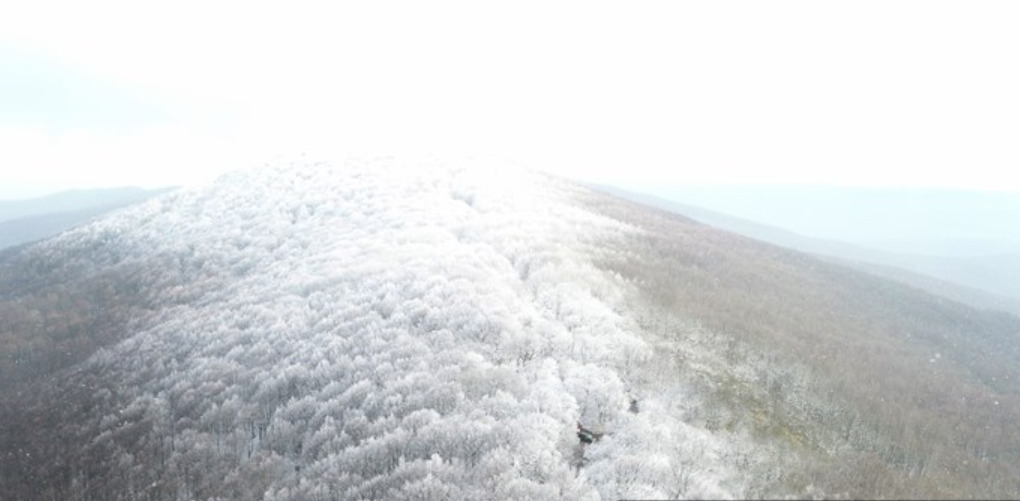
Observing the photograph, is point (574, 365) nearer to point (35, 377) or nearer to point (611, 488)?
point (611, 488)

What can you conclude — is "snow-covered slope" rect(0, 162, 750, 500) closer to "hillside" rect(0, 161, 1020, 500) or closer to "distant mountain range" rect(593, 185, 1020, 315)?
"hillside" rect(0, 161, 1020, 500)

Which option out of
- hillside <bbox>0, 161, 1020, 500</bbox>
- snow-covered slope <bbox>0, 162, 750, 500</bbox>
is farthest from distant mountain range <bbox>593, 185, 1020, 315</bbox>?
snow-covered slope <bbox>0, 162, 750, 500</bbox>

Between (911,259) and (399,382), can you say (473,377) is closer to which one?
(399,382)

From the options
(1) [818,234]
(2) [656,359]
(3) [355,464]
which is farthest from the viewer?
(1) [818,234]

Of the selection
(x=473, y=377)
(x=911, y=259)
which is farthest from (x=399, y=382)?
(x=911, y=259)

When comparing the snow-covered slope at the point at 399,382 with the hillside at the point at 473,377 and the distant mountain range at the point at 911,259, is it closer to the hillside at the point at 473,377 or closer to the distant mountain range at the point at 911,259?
the hillside at the point at 473,377

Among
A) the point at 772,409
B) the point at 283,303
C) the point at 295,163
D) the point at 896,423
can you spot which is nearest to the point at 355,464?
the point at 772,409
